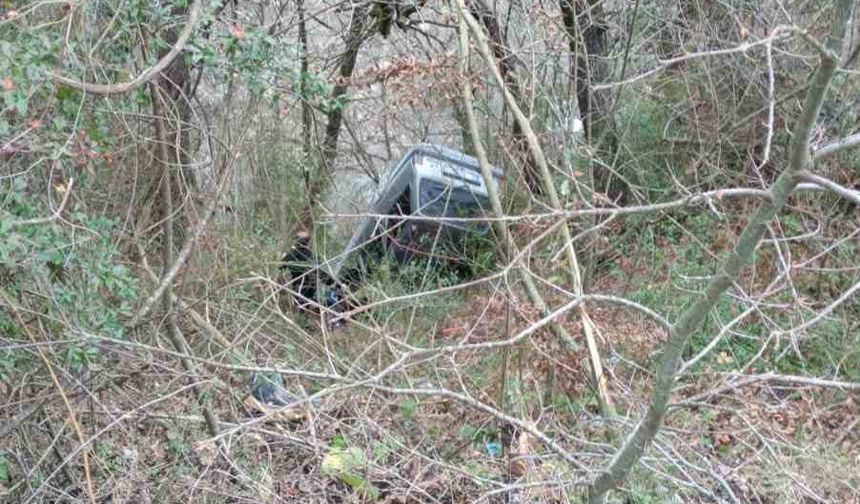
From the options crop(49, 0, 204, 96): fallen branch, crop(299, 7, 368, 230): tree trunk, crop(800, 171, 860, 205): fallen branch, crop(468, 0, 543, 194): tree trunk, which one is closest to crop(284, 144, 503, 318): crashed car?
crop(299, 7, 368, 230): tree trunk

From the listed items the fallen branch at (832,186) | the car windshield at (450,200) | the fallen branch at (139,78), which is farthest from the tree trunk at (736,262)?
the car windshield at (450,200)

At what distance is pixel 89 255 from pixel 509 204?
9.53 ft

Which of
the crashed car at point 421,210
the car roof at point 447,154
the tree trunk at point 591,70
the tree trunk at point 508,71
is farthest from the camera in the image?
the car roof at point 447,154

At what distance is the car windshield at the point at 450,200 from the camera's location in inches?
270

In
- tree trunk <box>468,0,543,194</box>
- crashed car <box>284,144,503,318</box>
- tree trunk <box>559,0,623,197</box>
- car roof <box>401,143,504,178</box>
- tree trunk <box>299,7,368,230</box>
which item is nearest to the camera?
tree trunk <box>468,0,543,194</box>

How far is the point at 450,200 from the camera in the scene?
6.89m

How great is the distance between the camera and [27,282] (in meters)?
3.89

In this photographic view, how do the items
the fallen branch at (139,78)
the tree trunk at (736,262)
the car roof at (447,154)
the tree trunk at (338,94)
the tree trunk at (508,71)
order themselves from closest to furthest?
the tree trunk at (736,262) → the fallen branch at (139,78) → the tree trunk at (508,71) → the car roof at (447,154) → the tree trunk at (338,94)

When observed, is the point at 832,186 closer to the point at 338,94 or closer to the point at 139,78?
the point at 139,78

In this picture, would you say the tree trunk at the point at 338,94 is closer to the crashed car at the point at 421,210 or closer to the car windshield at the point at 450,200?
the crashed car at the point at 421,210

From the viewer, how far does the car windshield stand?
22.5 feet

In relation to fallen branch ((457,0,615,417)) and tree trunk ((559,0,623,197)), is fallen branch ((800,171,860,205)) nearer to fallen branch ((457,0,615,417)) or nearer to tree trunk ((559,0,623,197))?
fallen branch ((457,0,615,417))

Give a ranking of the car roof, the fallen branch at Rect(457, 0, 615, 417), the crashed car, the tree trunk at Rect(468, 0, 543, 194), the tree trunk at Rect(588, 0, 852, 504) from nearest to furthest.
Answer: the tree trunk at Rect(588, 0, 852, 504) → the fallen branch at Rect(457, 0, 615, 417) → the tree trunk at Rect(468, 0, 543, 194) → the crashed car → the car roof

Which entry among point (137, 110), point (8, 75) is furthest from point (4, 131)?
point (137, 110)
